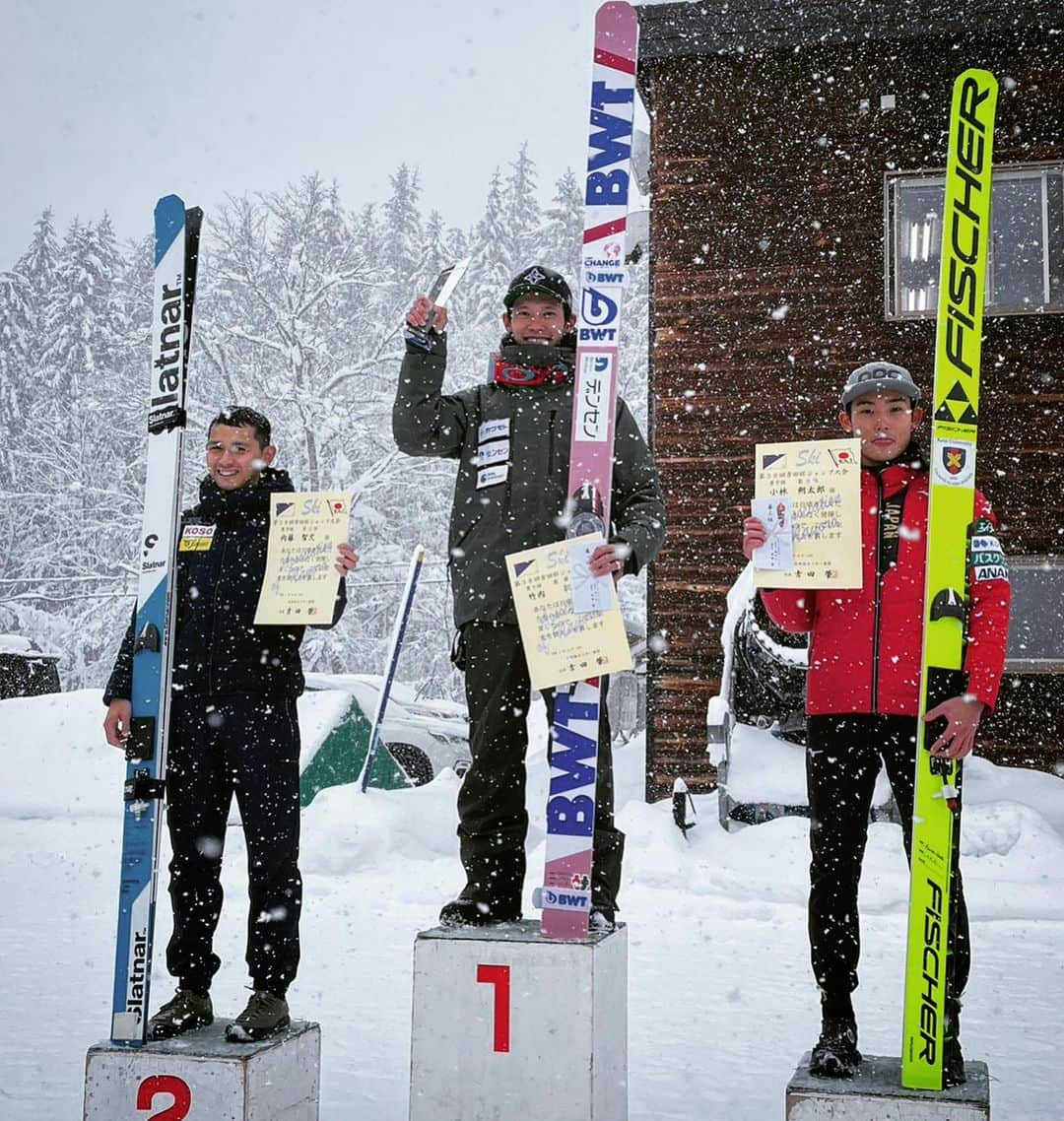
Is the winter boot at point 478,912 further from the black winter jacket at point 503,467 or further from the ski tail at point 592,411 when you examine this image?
the black winter jacket at point 503,467

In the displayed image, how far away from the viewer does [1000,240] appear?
1010 cm

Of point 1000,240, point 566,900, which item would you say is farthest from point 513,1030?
point 1000,240

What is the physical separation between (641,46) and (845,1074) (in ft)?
30.4

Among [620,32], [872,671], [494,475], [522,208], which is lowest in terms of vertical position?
[872,671]

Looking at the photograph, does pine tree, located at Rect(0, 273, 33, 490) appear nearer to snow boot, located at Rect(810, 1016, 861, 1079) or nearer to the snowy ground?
the snowy ground

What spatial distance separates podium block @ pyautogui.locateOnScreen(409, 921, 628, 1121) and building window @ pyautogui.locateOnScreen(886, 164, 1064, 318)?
8.43 m

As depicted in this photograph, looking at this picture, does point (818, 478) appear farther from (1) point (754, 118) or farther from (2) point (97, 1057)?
(1) point (754, 118)

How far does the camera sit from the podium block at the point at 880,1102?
8.30 feet

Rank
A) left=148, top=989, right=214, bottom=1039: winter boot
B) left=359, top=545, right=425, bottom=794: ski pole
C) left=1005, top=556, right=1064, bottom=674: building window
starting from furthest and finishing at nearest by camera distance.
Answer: left=1005, top=556, right=1064, bottom=674: building window → left=359, top=545, right=425, bottom=794: ski pole → left=148, top=989, right=214, bottom=1039: winter boot

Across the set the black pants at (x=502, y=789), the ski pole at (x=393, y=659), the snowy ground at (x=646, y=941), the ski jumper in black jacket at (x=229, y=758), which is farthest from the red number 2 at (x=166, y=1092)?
the ski pole at (x=393, y=659)

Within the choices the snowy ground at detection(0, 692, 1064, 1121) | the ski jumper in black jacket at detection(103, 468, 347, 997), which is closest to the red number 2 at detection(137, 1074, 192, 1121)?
the ski jumper in black jacket at detection(103, 468, 347, 997)

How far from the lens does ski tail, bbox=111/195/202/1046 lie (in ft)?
9.77

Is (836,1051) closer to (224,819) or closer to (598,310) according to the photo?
(224,819)

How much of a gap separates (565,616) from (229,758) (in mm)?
978
